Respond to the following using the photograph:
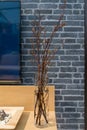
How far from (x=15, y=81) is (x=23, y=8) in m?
0.63

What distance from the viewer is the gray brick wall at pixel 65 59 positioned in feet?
6.42

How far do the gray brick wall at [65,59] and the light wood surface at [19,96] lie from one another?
0.19m

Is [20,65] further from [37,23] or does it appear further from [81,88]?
[81,88]

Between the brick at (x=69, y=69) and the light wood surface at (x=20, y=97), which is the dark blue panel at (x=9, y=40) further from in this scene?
the brick at (x=69, y=69)

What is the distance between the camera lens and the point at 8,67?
1.92 meters

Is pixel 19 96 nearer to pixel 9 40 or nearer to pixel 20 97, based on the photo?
pixel 20 97

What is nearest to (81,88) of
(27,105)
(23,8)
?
(27,105)

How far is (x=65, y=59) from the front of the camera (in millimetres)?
1975

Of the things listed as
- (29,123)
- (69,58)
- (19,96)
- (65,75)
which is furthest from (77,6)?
(29,123)

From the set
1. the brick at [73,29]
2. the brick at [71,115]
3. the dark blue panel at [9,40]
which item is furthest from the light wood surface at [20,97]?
the brick at [73,29]

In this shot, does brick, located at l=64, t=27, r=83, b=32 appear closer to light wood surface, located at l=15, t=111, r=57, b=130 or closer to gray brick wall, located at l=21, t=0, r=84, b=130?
gray brick wall, located at l=21, t=0, r=84, b=130

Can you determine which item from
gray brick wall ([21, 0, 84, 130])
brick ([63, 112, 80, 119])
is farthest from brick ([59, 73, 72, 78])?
brick ([63, 112, 80, 119])

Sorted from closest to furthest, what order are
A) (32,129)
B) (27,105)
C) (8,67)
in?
(32,129) → (27,105) → (8,67)

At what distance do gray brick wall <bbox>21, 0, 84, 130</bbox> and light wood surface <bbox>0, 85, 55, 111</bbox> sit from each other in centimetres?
19
